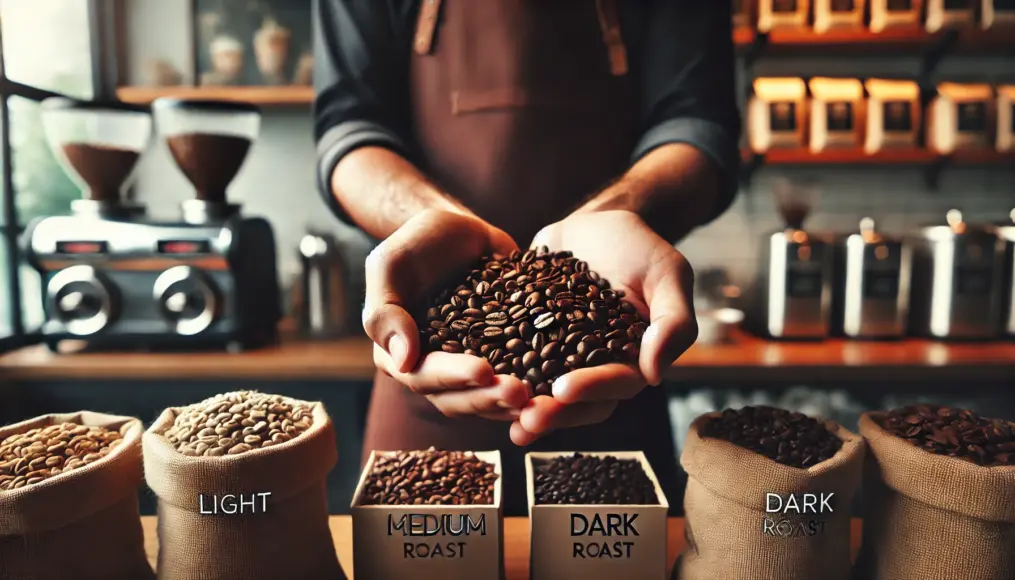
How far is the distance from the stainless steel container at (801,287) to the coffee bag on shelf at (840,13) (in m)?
0.74

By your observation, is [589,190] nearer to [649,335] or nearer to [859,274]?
[649,335]

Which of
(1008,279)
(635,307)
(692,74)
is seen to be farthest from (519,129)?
(1008,279)

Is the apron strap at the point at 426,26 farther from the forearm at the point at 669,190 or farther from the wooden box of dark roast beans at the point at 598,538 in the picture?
the wooden box of dark roast beans at the point at 598,538

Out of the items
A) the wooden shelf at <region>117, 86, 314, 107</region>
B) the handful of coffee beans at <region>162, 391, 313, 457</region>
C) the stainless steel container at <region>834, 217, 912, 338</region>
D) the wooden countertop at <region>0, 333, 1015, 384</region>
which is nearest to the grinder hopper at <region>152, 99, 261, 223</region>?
the wooden shelf at <region>117, 86, 314, 107</region>

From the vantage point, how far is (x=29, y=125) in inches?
86.7

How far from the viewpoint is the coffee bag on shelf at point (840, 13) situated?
2.31 m

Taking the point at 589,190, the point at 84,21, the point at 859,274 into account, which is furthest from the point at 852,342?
the point at 84,21

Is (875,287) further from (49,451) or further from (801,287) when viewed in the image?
(49,451)

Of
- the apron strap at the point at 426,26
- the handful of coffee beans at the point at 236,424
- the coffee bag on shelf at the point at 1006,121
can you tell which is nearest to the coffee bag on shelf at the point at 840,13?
the coffee bag on shelf at the point at 1006,121

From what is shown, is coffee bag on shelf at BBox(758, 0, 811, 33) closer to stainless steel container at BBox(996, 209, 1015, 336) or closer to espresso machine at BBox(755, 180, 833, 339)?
espresso machine at BBox(755, 180, 833, 339)

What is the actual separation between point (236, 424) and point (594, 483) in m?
0.49

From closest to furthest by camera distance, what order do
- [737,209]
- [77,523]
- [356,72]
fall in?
[77,523] < [356,72] < [737,209]

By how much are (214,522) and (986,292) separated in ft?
8.43

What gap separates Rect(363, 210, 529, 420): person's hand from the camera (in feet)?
2.60
